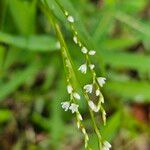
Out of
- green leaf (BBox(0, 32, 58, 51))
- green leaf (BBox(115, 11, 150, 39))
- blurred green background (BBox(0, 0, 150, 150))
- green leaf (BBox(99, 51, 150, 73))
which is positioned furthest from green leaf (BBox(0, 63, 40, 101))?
green leaf (BBox(115, 11, 150, 39))

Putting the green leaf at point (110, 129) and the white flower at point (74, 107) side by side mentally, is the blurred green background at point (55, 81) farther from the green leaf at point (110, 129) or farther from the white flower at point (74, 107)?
the white flower at point (74, 107)

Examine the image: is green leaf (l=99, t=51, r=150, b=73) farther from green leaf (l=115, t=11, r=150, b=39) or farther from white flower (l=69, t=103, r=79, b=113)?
white flower (l=69, t=103, r=79, b=113)

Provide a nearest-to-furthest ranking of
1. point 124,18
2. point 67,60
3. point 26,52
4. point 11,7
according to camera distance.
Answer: point 67,60, point 11,7, point 26,52, point 124,18

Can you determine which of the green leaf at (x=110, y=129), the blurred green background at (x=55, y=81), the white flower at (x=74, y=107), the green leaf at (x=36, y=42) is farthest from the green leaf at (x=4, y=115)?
the white flower at (x=74, y=107)

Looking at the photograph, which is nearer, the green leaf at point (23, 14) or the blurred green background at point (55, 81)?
the green leaf at point (23, 14)

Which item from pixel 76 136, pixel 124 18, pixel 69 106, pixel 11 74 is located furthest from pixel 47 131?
pixel 69 106

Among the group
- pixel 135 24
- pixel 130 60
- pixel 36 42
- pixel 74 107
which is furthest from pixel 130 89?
pixel 74 107

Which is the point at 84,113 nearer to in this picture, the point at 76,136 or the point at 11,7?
the point at 76,136

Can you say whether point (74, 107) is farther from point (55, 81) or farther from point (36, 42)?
point (55, 81)

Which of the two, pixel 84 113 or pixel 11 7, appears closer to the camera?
pixel 11 7
